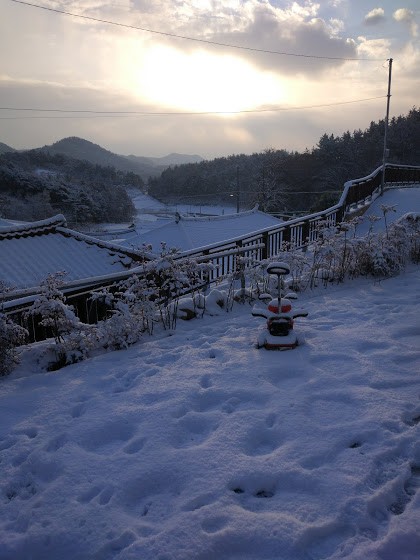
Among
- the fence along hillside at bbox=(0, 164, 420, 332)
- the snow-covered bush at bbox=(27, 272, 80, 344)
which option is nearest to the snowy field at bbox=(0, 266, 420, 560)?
the snow-covered bush at bbox=(27, 272, 80, 344)

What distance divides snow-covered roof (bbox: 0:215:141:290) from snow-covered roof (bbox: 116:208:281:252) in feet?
23.6

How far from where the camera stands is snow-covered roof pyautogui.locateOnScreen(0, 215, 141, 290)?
11.9 meters

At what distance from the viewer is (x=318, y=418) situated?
3.34 meters

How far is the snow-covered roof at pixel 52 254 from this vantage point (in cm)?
1194

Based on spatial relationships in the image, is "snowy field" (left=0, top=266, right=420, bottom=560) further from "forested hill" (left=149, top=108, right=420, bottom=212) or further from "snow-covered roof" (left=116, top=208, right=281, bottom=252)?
"forested hill" (left=149, top=108, right=420, bottom=212)

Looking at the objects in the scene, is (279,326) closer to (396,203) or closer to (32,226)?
(32,226)

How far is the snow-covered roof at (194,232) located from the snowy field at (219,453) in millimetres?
16943

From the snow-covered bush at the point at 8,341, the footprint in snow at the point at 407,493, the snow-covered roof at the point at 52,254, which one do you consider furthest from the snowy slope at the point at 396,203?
the footprint in snow at the point at 407,493

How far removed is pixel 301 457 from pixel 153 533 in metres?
1.12

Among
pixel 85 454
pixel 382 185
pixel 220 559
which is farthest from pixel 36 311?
pixel 382 185

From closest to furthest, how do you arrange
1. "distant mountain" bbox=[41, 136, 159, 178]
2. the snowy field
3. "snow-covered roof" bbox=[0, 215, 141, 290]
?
1. the snowy field
2. "snow-covered roof" bbox=[0, 215, 141, 290]
3. "distant mountain" bbox=[41, 136, 159, 178]

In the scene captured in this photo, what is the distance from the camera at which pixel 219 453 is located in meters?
2.97

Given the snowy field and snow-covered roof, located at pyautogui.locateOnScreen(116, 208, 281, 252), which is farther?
snow-covered roof, located at pyautogui.locateOnScreen(116, 208, 281, 252)

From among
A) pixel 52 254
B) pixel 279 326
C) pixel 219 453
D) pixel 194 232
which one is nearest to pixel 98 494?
pixel 219 453
